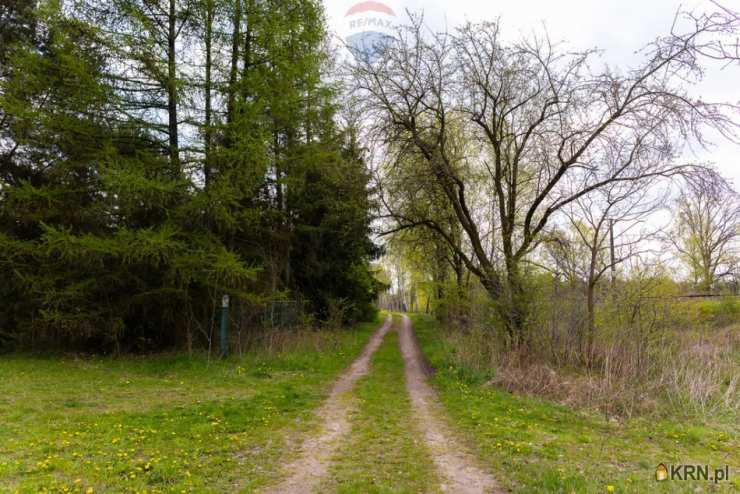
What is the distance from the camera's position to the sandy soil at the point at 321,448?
4484mm

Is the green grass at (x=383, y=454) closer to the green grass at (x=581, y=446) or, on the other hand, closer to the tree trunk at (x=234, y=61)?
the green grass at (x=581, y=446)

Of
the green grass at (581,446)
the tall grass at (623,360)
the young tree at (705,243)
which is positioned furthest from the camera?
the young tree at (705,243)

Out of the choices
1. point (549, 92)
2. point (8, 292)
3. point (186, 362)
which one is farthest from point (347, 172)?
point (8, 292)

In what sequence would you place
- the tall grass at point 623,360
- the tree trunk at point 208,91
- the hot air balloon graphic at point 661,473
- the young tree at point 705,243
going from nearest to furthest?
the hot air balloon graphic at point 661,473 < the tall grass at point 623,360 < the tree trunk at point 208,91 < the young tree at point 705,243

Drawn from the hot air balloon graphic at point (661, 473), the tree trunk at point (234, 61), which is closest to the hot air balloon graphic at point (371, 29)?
the tree trunk at point (234, 61)

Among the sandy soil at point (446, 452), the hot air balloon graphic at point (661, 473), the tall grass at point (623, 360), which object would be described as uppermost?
the tall grass at point (623, 360)

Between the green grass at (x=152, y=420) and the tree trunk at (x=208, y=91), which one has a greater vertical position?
the tree trunk at (x=208, y=91)

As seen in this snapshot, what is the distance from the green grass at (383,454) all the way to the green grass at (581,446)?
2.74 feet

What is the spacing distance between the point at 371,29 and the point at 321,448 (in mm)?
11303

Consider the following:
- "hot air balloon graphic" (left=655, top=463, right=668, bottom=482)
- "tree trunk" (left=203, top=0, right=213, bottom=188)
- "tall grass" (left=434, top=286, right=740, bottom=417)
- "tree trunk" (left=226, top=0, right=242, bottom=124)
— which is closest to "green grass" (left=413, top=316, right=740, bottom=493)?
"hot air balloon graphic" (left=655, top=463, right=668, bottom=482)

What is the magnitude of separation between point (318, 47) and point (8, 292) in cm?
1256

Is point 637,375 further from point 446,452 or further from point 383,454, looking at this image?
point 383,454

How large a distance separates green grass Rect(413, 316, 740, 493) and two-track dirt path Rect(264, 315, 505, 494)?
0.26m

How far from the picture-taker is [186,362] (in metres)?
11.7
